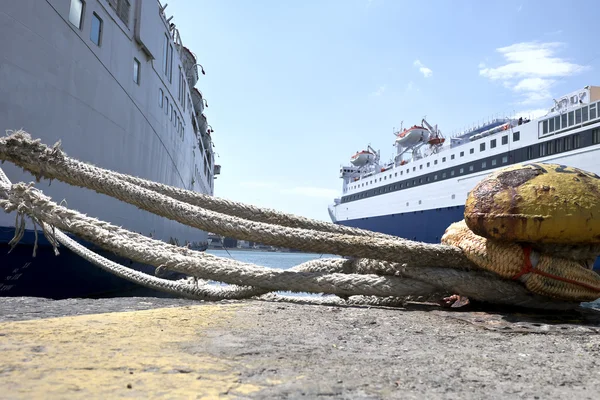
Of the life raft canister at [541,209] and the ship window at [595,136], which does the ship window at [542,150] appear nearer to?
the ship window at [595,136]

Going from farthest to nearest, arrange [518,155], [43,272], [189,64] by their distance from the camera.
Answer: [518,155]
[189,64]
[43,272]

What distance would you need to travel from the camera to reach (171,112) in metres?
13.2

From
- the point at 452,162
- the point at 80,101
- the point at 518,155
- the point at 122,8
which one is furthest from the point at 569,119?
the point at 80,101

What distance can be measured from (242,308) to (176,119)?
12.4 metres

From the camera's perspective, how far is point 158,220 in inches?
448

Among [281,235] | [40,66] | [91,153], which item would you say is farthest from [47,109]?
[281,235]

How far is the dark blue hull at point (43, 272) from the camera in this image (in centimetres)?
534

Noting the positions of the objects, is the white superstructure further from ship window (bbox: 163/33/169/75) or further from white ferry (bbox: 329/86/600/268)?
ship window (bbox: 163/33/169/75)

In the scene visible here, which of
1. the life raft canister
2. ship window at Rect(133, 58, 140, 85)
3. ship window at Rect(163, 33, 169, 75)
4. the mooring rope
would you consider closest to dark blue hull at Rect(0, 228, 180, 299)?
the mooring rope

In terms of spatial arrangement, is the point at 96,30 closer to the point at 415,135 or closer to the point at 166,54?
the point at 166,54

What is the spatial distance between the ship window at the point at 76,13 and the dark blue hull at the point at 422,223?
2122 cm

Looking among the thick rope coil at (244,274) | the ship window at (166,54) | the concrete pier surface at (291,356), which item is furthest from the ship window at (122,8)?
the concrete pier surface at (291,356)

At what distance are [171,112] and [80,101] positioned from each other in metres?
6.84

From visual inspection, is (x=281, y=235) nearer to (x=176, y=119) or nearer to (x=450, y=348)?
(x=450, y=348)
